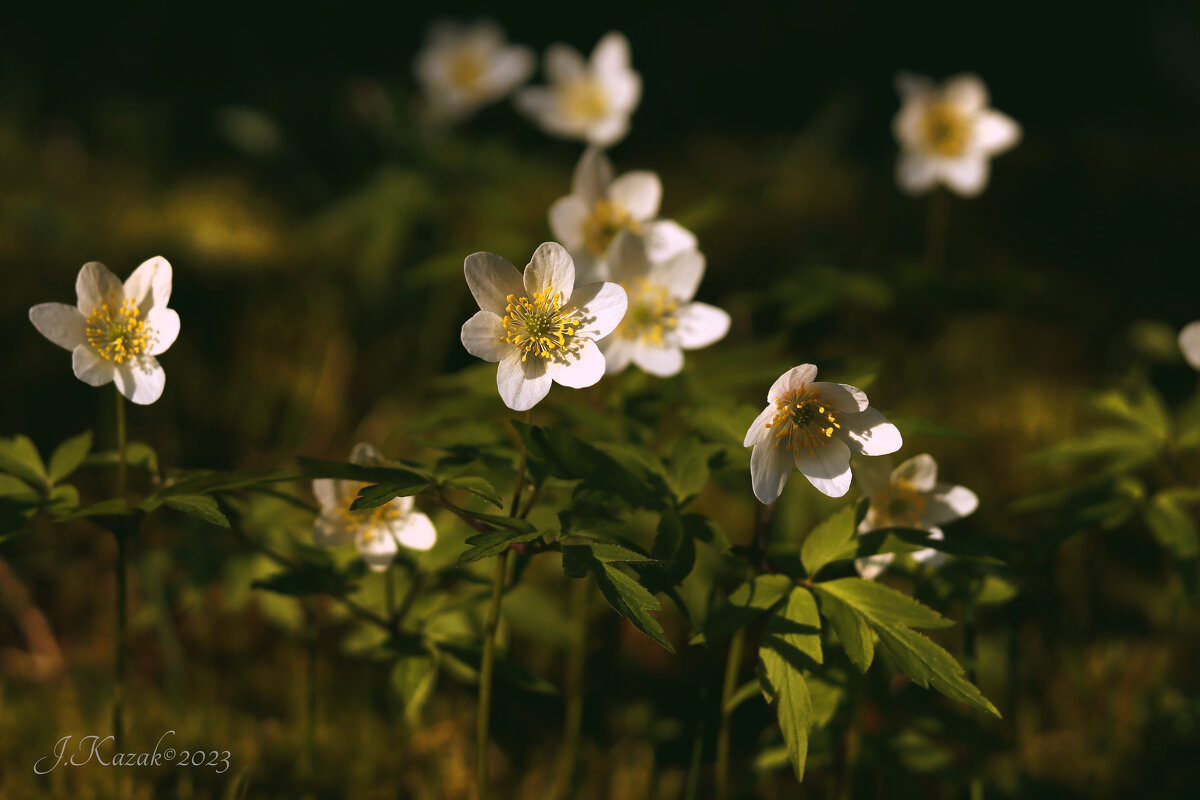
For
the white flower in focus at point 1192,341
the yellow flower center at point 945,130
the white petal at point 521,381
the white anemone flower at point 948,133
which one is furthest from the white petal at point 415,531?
the yellow flower center at point 945,130

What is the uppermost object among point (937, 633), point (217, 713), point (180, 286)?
point (180, 286)

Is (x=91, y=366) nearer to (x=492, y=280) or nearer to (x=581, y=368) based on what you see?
(x=492, y=280)

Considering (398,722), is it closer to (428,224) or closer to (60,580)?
(60,580)

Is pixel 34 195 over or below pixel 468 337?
over

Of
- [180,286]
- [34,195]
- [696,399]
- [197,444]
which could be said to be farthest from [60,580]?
[696,399]

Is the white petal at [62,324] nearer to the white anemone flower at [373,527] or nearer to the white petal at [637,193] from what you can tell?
the white anemone flower at [373,527]

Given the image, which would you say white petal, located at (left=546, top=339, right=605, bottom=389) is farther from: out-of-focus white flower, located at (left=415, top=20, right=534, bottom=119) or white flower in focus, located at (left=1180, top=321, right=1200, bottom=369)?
out-of-focus white flower, located at (left=415, top=20, right=534, bottom=119)

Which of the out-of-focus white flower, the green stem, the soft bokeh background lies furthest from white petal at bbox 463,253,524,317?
the out-of-focus white flower
